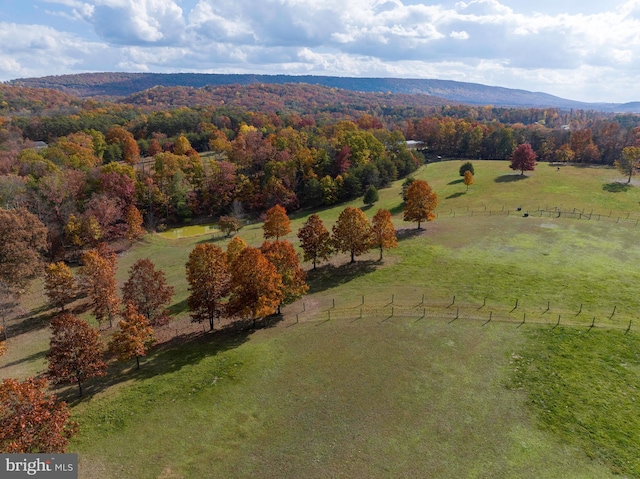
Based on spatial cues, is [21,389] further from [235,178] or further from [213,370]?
[235,178]

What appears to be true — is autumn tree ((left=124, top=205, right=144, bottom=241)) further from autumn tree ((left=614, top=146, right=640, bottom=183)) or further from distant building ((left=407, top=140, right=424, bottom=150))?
autumn tree ((left=614, top=146, right=640, bottom=183))

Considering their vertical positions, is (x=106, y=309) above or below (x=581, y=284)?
below

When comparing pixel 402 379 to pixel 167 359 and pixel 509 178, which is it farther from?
pixel 509 178

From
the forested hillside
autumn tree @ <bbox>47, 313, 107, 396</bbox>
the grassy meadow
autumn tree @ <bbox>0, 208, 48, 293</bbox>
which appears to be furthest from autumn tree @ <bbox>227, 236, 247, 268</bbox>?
the forested hillside

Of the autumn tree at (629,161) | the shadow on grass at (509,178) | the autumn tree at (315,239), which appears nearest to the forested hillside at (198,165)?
the autumn tree at (629,161)

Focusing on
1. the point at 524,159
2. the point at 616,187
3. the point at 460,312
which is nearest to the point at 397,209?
the point at 524,159

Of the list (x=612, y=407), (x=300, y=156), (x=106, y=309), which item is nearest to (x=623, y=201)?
(x=612, y=407)

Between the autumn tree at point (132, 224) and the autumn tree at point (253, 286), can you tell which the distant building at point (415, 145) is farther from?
the autumn tree at point (253, 286)
